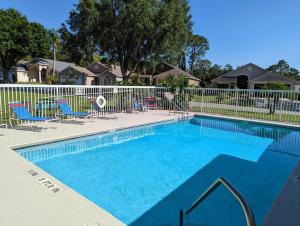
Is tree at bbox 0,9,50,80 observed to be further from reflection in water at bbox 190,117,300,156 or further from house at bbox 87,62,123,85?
reflection in water at bbox 190,117,300,156

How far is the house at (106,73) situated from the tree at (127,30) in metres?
14.1

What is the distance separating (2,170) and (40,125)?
14.6ft

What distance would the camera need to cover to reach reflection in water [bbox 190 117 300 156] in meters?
7.45

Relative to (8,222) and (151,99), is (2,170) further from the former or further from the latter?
(151,99)

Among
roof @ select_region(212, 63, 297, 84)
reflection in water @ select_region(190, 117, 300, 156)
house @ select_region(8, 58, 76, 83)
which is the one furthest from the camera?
house @ select_region(8, 58, 76, 83)

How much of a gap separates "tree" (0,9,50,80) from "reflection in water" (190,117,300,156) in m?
32.8

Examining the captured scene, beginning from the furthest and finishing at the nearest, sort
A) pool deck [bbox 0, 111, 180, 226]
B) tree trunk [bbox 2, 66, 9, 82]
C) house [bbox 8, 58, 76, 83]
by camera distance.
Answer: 1. house [bbox 8, 58, 76, 83]
2. tree trunk [bbox 2, 66, 9, 82]
3. pool deck [bbox 0, 111, 180, 226]

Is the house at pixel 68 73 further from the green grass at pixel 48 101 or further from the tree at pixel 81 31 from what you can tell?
the green grass at pixel 48 101

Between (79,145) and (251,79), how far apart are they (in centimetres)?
2851

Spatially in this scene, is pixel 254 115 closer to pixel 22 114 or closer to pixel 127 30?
pixel 22 114

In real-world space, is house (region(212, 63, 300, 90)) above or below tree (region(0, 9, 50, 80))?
below

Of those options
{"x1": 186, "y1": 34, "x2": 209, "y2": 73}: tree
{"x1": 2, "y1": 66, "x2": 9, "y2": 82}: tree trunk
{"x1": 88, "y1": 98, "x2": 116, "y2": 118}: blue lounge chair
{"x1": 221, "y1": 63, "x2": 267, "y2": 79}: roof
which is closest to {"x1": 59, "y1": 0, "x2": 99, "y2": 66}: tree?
{"x1": 88, "y1": 98, "x2": 116, "y2": 118}: blue lounge chair

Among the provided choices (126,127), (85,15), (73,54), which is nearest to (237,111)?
(126,127)

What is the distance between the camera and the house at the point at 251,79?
28.6 metres
